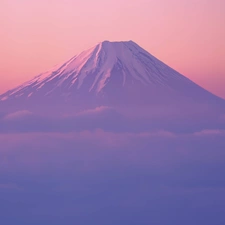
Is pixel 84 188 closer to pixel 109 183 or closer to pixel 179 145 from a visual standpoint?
pixel 109 183

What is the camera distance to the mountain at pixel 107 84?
8450 cm

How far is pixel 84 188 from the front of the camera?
89.8 metres

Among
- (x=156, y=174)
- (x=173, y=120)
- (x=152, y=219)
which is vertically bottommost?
(x=152, y=219)

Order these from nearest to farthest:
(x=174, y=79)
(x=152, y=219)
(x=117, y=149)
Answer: (x=152, y=219), (x=174, y=79), (x=117, y=149)

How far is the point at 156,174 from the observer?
9231 centimetres

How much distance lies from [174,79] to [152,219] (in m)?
15.1

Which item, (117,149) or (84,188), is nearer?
(84,188)

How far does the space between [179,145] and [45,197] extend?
15.9m

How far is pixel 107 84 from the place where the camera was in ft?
281

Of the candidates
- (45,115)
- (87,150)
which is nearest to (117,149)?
(87,150)

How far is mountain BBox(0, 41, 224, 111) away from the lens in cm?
8450

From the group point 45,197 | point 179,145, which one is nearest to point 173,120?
point 179,145

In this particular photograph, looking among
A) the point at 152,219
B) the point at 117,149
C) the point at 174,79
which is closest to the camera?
the point at 152,219

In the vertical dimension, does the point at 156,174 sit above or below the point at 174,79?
below
